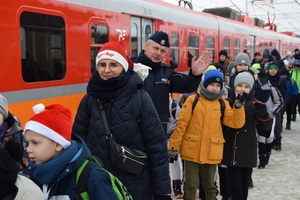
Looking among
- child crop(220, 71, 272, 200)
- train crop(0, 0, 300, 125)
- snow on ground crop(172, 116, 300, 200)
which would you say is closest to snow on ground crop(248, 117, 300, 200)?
snow on ground crop(172, 116, 300, 200)

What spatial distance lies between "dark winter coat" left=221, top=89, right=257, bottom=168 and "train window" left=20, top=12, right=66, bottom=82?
6.88 feet

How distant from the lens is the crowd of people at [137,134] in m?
1.78

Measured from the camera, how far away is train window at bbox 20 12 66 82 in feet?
13.6

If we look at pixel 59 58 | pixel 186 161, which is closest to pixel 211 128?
pixel 186 161

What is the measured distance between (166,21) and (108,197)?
6.24 m

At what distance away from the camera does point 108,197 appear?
177 centimetres

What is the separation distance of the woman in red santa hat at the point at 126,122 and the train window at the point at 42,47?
72.9 inches

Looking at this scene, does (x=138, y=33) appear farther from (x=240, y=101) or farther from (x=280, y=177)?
(x=240, y=101)

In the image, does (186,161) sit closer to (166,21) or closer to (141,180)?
(141,180)

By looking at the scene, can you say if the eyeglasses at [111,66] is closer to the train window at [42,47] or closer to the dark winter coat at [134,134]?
the dark winter coat at [134,134]

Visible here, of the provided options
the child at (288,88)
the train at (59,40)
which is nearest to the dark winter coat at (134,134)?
the train at (59,40)

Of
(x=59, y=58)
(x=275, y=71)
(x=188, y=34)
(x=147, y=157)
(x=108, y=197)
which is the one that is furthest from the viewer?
(x=188, y=34)

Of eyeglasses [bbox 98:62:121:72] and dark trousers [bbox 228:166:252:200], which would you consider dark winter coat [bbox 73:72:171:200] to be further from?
dark trousers [bbox 228:166:252:200]

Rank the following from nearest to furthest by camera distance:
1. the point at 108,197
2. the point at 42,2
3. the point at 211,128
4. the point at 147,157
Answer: the point at 108,197, the point at 147,157, the point at 211,128, the point at 42,2
